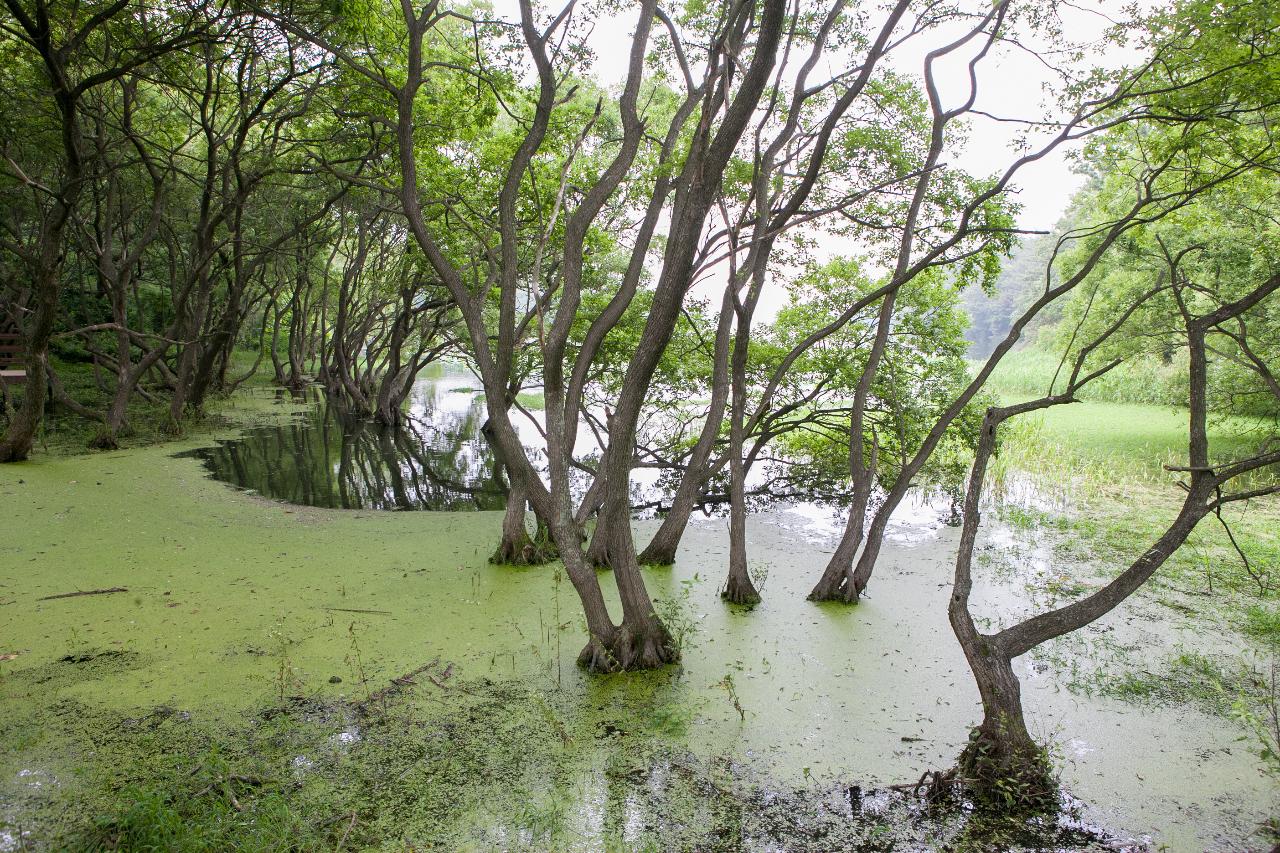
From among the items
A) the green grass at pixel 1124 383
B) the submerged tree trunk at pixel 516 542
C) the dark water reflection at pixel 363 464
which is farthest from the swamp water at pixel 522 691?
the green grass at pixel 1124 383

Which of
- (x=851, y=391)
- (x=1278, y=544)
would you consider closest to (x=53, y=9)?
(x=851, y=391)

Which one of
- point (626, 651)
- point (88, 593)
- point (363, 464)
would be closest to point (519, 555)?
point (626, 651)

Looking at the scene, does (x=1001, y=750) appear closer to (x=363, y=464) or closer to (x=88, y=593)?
(x=88, y=593)

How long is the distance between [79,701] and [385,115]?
6.26 m

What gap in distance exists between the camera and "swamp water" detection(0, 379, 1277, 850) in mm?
3035

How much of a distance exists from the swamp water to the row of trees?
0.40 m

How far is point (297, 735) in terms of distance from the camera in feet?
11.1

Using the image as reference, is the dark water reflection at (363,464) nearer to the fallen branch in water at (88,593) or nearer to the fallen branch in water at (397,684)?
the fallen branch in water at (88,593)

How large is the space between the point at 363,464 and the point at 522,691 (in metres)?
8.80

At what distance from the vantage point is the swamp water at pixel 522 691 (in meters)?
3.04

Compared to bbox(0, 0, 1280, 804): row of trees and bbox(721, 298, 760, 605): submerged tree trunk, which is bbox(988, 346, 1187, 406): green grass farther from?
bbox(721, 298, 760, 605): submerged tree trunk

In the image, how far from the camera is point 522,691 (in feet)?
12.9

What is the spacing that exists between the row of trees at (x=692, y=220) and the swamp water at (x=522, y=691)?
403 millimetres

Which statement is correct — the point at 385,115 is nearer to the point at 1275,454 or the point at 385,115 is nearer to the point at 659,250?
the point at 659,250
